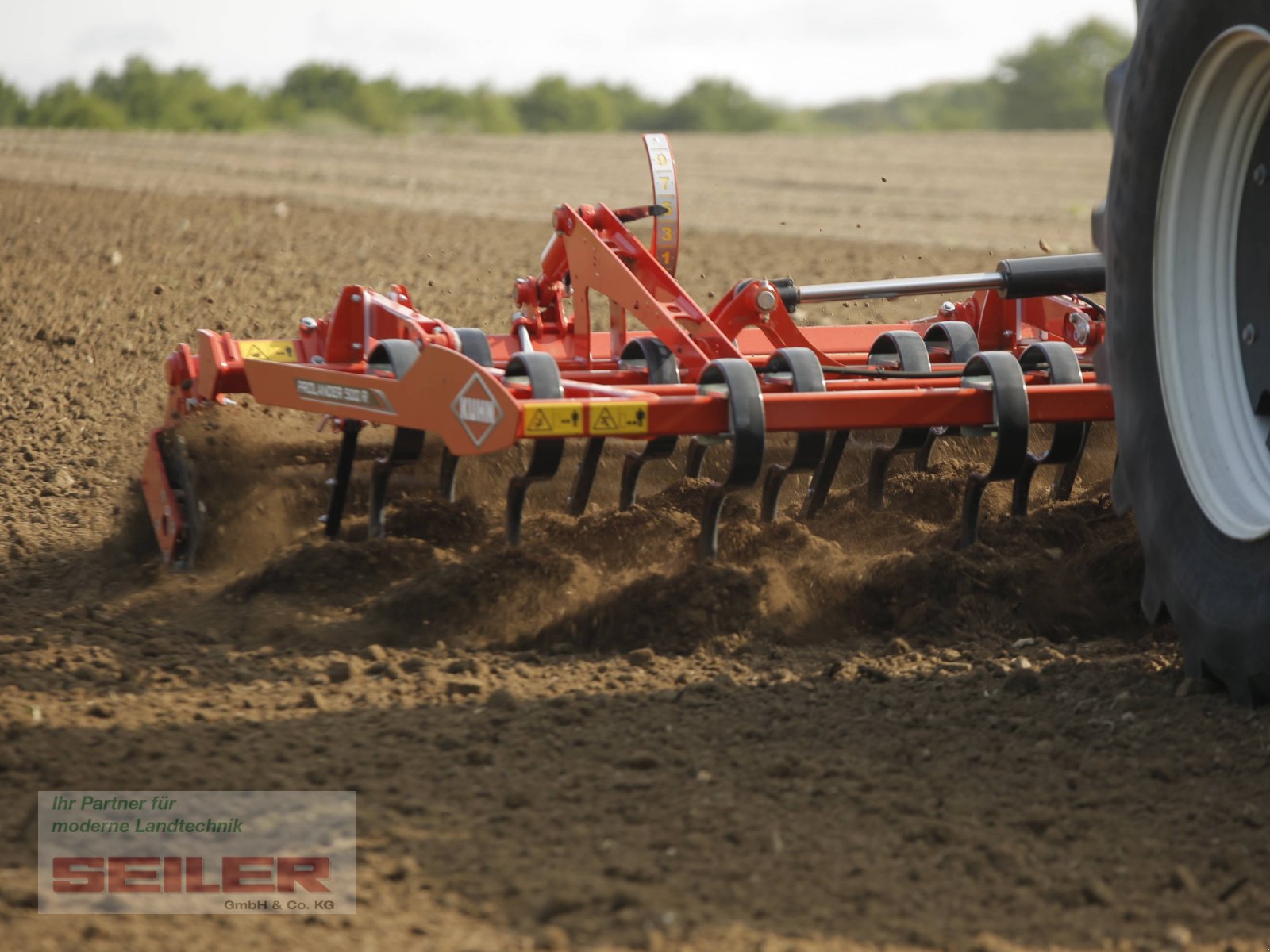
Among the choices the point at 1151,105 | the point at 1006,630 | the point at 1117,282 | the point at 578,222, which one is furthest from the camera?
the point at 578,222

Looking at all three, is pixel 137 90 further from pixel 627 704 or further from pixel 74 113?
pixel 627 704

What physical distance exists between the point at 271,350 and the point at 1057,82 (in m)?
52.2

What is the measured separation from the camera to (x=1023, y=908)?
2.49 m

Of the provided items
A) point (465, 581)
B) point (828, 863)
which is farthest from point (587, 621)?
point (828, 863)

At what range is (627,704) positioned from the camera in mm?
3416

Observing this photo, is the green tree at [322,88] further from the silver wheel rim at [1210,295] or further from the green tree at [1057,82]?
the silver wheel rim at [1210,295]

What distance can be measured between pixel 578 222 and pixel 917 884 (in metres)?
2.76

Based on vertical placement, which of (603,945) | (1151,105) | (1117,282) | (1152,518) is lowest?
(603,945)

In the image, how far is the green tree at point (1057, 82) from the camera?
51625 mm

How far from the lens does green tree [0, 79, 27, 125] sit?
28500 millimetres

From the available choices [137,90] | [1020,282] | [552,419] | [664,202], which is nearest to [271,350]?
[664,202]

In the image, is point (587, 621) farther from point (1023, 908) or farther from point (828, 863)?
point (1023, 908)

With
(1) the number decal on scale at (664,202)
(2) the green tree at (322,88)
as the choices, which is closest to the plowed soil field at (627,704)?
(1) the number decal on scale at (664,202)

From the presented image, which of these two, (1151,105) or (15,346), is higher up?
(1151,105)
